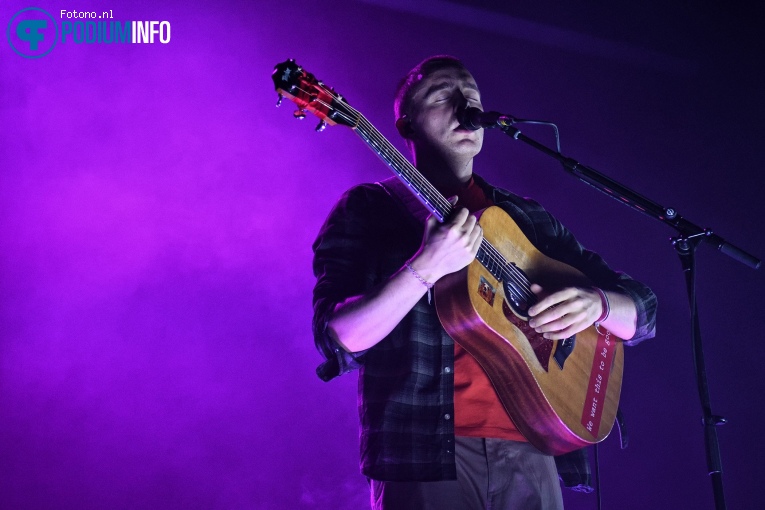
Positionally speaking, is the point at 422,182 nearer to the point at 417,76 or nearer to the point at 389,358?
the point at 389,358

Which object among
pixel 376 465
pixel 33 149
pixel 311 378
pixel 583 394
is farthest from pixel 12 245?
pixel 583 394

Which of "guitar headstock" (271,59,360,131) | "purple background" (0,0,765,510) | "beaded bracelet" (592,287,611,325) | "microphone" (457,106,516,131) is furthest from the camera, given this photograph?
"purple background" (0,0,765,510)

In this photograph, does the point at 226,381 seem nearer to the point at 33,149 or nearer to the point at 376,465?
the point at 33,149

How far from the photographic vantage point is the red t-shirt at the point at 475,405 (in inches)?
83.5

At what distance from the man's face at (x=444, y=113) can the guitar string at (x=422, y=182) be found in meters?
0.53

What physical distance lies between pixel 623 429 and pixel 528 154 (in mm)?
2631

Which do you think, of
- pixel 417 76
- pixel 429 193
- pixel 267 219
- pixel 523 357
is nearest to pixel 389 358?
pixel 523 357

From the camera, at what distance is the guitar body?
210 centimetres

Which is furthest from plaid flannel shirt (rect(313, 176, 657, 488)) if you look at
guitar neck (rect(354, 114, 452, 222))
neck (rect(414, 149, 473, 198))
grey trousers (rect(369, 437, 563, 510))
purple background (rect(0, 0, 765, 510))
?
purple background (rect(0, 0, 765, 510))

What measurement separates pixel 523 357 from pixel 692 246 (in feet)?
2.25

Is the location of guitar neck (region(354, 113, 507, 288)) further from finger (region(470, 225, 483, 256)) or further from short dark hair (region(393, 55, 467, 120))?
short dark hair (region(393, 55, 467, 120))

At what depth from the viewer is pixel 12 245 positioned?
428 centimetres

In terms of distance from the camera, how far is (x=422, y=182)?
2.20m

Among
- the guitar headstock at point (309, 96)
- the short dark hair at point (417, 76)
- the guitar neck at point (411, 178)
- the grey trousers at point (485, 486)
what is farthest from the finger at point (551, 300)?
the short dark hair at point (417, 76)
